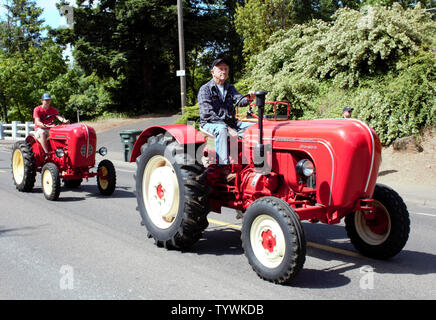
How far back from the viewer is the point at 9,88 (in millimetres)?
35125

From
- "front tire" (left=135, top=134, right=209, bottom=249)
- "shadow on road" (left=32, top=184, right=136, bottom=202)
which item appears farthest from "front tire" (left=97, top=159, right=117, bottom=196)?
"front tire" (left=135, top=134, right=209, bottom=249)

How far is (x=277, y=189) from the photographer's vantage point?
484 centimetres

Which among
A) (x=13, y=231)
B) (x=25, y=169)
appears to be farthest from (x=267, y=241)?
(x=25, y=169)

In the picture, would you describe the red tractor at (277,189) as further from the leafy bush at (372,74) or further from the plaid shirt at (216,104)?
the leafy bush at (372,74)

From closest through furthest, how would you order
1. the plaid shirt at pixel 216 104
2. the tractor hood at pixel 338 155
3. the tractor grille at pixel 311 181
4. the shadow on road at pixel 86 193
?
the tractor hood at pixel 338 155 < the tractor grille at pixel 311 181 < the plaid shirt at pixel 216 104 < the shadow on road at pixel 86 193

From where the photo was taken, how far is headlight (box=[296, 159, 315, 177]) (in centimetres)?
433

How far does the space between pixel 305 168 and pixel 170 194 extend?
1856 mm

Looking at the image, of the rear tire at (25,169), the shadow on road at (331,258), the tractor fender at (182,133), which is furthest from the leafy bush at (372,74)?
the tractor fender at (182,133)

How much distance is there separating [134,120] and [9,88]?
11548 millimetres

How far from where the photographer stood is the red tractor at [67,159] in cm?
905

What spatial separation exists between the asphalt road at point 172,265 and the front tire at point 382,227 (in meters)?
0.14

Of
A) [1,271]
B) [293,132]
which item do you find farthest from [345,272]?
[1,271]

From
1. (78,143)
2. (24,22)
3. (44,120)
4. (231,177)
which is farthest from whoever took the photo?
(24,22)

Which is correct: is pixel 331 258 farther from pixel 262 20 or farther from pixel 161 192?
pixel 262 20
